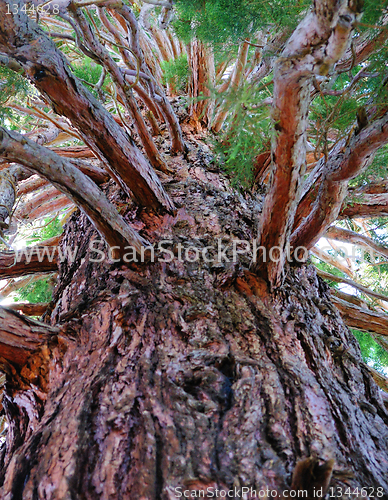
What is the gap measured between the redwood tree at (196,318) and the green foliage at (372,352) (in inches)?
123

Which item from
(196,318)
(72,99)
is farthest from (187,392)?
(72,99)

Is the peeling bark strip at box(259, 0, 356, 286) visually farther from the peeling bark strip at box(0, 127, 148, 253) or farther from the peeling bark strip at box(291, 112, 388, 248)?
the peeling bark strip at box(0, 127, 148, 253)

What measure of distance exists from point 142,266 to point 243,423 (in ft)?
2.95

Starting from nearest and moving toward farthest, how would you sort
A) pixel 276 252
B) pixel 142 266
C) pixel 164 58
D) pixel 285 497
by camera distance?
pixel 285 497, pixel 276 252, pixel 142 266, pixel 164 58

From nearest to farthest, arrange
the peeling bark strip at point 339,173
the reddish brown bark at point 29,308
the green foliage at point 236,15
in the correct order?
the peeling bark strip at point 339,173 < the green foliage at point 236,15 < the reddish brown bark at point 29,308

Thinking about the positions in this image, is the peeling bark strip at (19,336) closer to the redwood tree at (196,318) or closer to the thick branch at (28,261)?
the redwood tree at (196,318)

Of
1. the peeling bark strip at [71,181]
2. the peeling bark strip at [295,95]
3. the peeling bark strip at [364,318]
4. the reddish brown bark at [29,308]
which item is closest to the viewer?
the peeling bark strip at [295,95]

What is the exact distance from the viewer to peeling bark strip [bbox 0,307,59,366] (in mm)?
1231

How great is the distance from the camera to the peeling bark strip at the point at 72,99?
4.27 ft

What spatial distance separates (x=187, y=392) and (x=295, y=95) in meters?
1.07

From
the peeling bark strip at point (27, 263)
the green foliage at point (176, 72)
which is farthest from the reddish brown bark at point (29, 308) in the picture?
the green foliage at point (176, 72)

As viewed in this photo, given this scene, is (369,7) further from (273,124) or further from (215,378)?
(215,378)

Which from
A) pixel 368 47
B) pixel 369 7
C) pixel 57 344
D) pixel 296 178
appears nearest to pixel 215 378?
pixel 57 344

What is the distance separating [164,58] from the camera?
184 inches
